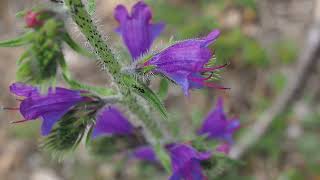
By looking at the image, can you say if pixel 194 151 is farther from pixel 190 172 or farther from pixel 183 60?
pixel 183 60

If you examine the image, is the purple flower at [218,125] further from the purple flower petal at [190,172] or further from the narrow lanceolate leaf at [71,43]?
the narrow lanceolate leaf at [71,43]

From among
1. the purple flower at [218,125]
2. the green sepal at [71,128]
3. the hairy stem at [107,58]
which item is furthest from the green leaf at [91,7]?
the purple flower at [218,125]

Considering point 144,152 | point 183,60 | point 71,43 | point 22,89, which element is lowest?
point 144,152

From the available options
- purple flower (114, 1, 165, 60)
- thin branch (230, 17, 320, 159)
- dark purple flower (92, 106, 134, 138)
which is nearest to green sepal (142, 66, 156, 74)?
purple flower (114, 1, 165, 60)

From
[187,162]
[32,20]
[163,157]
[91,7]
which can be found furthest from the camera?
[163,157]

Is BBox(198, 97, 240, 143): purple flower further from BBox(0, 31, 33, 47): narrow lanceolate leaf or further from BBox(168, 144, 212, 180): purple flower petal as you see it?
BBox(0, 31, 33, 47): narrow lanceolate leaf

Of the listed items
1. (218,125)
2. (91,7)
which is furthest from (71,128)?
(218,125)
